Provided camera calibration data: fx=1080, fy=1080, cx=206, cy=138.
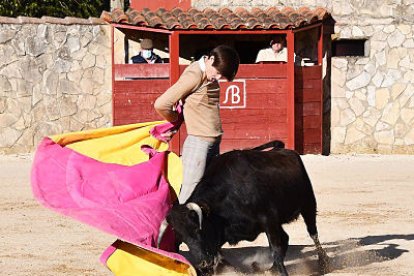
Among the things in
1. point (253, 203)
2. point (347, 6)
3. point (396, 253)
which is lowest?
point (396, 253)

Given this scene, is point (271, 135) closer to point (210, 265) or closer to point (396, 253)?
point (396, 253)

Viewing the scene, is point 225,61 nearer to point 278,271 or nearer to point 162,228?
point 162,228

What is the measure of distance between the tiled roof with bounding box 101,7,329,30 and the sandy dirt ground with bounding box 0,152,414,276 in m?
2.74

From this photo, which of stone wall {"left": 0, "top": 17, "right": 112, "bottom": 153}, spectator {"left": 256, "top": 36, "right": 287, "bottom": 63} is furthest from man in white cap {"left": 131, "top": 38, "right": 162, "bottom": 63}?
spectator {"left": 256, "top": 36, "right": 287, "bottom": 63}

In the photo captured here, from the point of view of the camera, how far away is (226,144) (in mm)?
12914

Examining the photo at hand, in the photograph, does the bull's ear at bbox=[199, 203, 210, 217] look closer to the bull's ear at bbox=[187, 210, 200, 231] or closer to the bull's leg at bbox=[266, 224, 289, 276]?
the bull's ear at bbox=[187, 210, 200, 231]

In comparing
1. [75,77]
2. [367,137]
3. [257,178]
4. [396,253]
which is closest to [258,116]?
[367,137]

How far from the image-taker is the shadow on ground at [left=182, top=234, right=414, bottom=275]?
5840mm

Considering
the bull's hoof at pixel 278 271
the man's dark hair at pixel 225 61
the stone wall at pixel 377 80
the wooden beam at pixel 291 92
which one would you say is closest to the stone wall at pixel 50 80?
the wooden beam at pixel 291 92

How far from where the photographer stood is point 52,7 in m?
17.7

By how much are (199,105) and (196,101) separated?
0.02m

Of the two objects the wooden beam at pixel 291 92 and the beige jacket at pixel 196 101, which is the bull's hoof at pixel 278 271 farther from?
the wooden beam at pixel 291 92

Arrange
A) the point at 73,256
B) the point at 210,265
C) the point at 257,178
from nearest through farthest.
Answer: the point at 210,265, the point at 257,178, the point at 73,256

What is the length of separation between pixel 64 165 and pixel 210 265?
951 millimetres
